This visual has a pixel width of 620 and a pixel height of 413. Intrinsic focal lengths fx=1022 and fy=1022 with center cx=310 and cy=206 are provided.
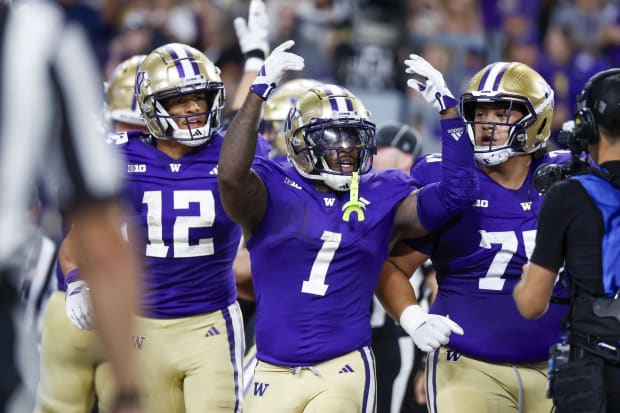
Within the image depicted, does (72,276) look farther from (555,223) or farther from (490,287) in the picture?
(555,223)

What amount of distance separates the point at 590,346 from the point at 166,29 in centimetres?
729

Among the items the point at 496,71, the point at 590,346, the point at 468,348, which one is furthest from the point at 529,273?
the point at 496,71

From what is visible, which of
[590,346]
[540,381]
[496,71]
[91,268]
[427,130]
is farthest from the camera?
[427,130]

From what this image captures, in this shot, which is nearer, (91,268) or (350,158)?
(91,268)

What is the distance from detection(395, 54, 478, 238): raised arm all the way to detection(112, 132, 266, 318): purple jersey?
0.80 metres

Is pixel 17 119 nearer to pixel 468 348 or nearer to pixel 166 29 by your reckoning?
pixel 468 348

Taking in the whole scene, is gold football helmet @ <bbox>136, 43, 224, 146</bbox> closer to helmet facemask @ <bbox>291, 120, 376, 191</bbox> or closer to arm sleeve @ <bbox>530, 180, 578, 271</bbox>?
helmet facemask @ <bbox>291, 120, 376, 191</bbox>

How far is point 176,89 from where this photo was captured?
412 centimetres

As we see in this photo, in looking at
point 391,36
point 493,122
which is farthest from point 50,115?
point 391,36

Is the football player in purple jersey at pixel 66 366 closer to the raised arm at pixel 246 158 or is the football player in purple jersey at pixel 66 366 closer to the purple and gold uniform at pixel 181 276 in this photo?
the purple and gold uniform at pixel 181 276

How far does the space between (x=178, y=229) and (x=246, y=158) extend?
2.30ft

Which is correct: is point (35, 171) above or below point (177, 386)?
above

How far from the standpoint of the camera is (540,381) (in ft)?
12.1

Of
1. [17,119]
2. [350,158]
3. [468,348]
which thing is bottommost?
[468,348]
